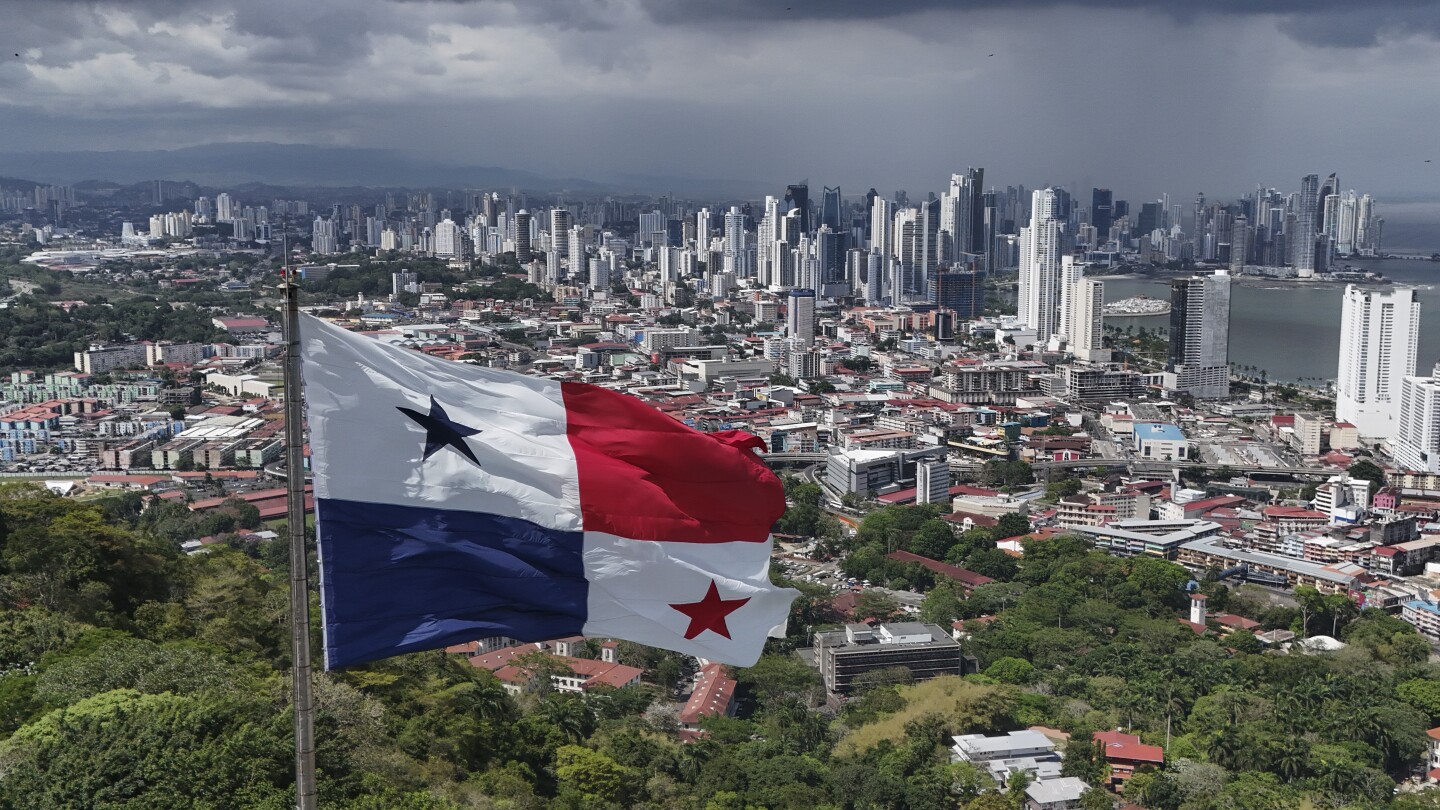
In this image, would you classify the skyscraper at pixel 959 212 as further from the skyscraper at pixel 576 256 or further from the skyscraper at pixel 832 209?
the skyscraper at pixel 576 256

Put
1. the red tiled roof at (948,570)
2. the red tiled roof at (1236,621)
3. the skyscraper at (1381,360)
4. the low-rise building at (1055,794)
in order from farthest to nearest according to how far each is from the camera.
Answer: the skyscraper at (1381,360)
the red tiled roof at (948,570)
the red tiled roof at (1236,621)
the low-rise building at (1055,794)

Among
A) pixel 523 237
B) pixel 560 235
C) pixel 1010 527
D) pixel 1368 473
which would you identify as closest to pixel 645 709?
pixel 1010 527

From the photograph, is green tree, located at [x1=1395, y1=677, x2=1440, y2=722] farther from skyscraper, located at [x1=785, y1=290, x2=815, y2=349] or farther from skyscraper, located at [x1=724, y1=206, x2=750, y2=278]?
skyscraper, located at [x1=724, y1=206, x2=750, y2=278]

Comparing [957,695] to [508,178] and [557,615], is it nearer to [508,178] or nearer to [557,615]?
[557,615]

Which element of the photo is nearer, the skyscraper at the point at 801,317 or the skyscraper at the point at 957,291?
the skyscraper at the point at 801,317

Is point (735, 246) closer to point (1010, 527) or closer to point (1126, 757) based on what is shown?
point (1010, 527)

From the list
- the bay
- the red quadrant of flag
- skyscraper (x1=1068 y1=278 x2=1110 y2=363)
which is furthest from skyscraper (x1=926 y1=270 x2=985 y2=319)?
the red quadrant of flag

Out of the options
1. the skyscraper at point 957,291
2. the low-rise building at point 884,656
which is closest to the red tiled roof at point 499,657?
the low-rise building at point 884,656

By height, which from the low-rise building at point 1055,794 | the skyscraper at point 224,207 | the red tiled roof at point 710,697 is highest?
the skyscraper at point 224,207
